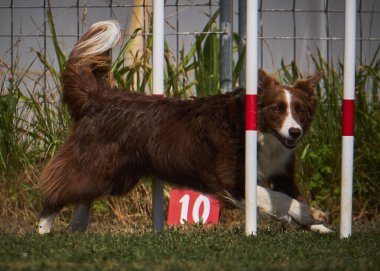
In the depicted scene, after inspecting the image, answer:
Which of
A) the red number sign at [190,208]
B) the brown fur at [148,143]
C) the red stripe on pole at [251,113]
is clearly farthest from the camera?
the red number sign at [190,208]

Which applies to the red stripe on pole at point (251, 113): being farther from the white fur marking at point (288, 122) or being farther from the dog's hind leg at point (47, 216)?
the dog's hind leg at point (47, 216)

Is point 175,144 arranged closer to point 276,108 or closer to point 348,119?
point 276,108

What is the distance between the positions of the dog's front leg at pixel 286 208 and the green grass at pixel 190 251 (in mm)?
162

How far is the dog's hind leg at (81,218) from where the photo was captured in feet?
21.2

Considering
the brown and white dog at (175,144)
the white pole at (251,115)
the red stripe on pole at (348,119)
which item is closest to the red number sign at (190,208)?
the brown and white dog at (175,144)

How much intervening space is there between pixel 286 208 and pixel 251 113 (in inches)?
30.8

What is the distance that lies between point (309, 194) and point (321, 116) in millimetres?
738

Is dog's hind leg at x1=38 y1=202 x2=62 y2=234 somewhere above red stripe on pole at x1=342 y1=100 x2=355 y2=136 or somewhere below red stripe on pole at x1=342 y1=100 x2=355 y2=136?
below

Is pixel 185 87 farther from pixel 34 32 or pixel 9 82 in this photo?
pixel 34 32

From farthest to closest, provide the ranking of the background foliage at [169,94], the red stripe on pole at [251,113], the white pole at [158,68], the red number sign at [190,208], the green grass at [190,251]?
the background foliage at [169,94]
the red number sign at [190,208]
the white pole at [158,68]
the red stripe on pole at [251,113]
the green grass at [190,251]

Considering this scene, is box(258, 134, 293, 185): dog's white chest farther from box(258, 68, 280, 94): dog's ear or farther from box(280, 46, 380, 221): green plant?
box(280, 46, 380, 221): green plant

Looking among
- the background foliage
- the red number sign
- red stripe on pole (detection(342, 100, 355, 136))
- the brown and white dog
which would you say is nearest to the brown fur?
the brown and white dog

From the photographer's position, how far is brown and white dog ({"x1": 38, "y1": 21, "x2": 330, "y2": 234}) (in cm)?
599

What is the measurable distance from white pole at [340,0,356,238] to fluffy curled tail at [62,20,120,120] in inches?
71.0
